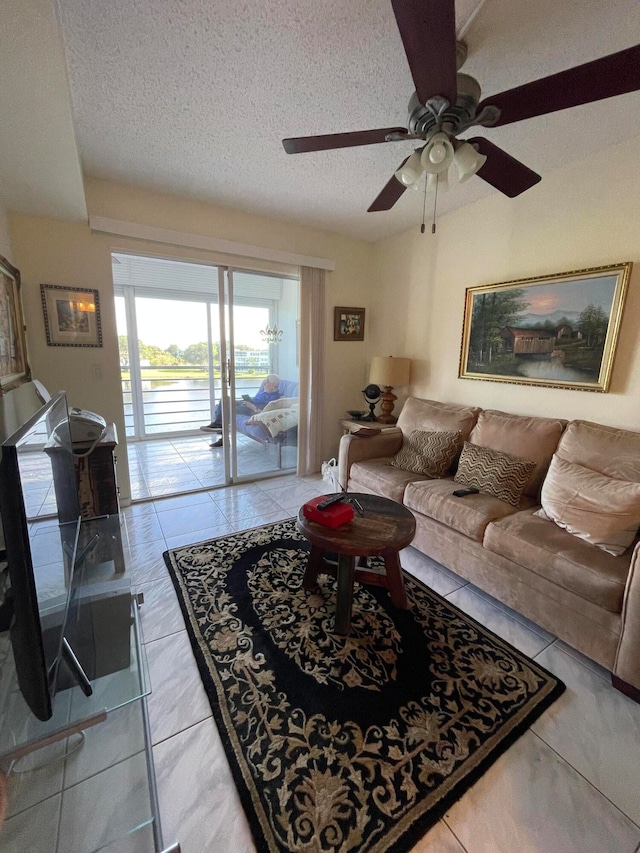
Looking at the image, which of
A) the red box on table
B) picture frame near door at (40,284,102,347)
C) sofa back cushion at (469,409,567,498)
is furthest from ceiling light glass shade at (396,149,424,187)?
picture frame near door at (40,284,102,347)

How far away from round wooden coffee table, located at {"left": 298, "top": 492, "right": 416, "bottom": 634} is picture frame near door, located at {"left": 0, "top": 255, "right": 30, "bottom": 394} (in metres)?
1.78

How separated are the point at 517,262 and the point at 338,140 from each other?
1.82 m

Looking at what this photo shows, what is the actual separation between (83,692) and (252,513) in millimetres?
1900

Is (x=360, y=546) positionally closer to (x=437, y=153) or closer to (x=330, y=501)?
(x=330, y=501)

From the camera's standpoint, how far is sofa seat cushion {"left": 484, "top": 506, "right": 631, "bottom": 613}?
4.78 feet

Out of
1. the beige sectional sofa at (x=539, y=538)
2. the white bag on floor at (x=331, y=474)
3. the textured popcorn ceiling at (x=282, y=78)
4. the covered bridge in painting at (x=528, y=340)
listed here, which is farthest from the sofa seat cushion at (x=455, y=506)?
the textured popcorn ceiling at (x=282, y=78)

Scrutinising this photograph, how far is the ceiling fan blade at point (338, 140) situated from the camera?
1.41 metres

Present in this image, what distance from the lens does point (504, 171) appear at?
165 cm

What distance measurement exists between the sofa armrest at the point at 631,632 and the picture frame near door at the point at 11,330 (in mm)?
2902

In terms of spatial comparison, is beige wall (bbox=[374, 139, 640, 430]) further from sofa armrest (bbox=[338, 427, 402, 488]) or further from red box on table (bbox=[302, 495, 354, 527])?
red box on table (bbox=[302, 495, 354, 527])

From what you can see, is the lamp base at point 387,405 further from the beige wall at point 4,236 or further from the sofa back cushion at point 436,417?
the beige wall at point 4,236

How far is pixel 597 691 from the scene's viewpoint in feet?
4.76

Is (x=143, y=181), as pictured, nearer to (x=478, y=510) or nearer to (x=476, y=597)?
(x=478, y=510)

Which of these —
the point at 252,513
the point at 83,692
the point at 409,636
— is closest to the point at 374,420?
the point at 252,513
